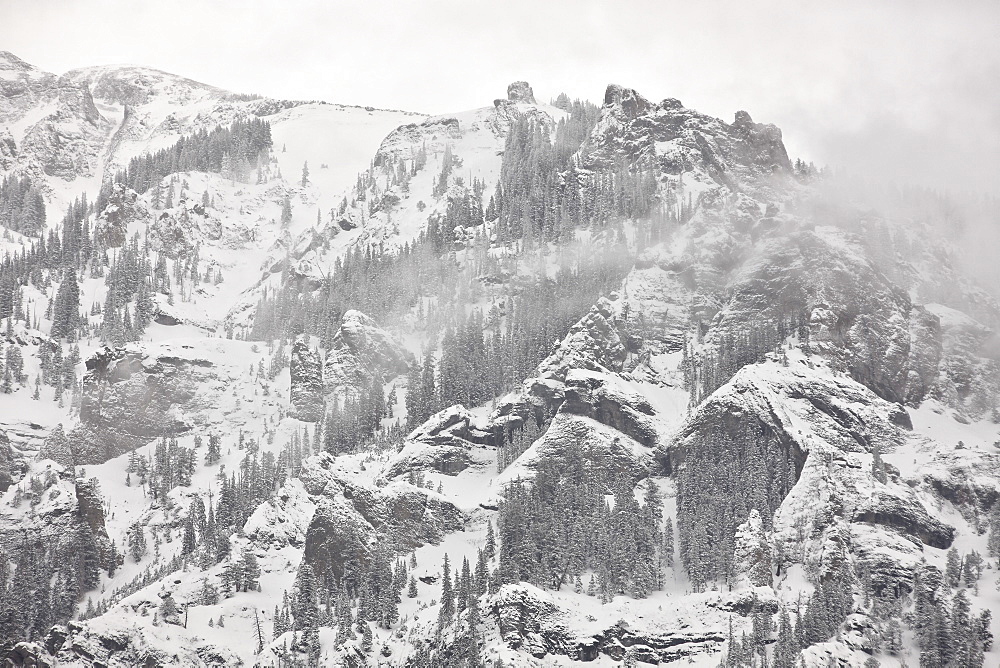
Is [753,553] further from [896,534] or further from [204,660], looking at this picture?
[204,660]

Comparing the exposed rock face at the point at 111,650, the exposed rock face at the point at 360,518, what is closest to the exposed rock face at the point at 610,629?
the exposed rock face at the point at 360,518

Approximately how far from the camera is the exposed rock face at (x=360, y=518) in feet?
593

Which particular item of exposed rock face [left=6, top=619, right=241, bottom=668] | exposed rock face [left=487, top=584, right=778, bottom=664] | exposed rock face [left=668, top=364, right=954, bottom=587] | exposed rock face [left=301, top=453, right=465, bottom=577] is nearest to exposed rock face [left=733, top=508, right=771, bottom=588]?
exposed rock face [left=487, top=584, right=778, bottom=664]

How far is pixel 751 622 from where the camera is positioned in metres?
157

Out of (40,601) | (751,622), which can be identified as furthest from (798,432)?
(40,601)

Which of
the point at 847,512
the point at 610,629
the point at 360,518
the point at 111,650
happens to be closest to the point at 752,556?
the point at 847,512

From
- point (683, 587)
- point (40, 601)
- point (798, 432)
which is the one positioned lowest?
point (40, 601)

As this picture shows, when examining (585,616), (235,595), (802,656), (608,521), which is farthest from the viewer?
(608,521)

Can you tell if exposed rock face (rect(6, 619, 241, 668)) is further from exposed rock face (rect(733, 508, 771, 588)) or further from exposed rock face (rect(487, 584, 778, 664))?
exposed rock face (rect(733, 508, 771, 588))

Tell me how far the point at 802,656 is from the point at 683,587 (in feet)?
93.0

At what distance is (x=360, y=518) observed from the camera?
18575 centimetres

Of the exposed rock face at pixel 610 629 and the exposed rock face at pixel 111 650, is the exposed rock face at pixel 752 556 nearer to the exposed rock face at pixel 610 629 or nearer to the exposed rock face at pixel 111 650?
the exposed rock face at pixel 610 629

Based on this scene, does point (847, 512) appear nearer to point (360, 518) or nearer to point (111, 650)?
point (360, 518)

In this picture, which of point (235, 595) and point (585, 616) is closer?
point (585, 616)
